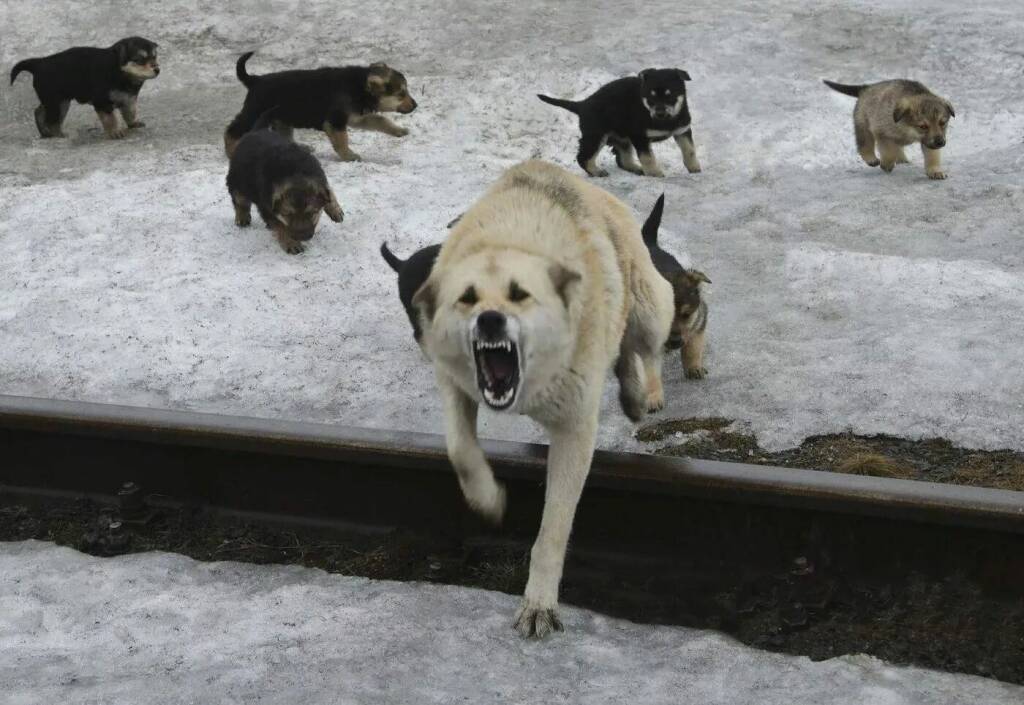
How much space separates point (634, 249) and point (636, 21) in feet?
22.6

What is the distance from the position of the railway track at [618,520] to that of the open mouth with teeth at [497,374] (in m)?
0.88

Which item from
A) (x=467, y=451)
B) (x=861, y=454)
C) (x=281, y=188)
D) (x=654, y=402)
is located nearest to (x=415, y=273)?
(x=654, y=402)

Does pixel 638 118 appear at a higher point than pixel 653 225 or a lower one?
lower

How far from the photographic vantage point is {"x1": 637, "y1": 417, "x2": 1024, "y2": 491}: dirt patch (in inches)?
212

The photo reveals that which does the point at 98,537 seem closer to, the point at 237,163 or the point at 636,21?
the point at 237,163

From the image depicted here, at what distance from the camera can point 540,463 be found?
514cm

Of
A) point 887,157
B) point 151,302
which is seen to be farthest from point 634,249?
point 887,157

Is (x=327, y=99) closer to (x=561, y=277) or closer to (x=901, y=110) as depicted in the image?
(x=901, y=110)

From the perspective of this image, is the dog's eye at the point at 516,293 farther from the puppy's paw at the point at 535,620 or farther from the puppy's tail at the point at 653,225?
the puppy's tail at the point at 653,225

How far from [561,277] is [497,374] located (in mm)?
404

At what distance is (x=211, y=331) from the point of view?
725cm

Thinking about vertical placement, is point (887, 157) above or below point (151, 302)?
above

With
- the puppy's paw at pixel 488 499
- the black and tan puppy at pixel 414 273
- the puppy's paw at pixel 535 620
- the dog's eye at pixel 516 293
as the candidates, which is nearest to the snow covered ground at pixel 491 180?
the black and tan puppy at pixel 414 273

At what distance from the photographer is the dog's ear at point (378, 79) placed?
33.4 feet
